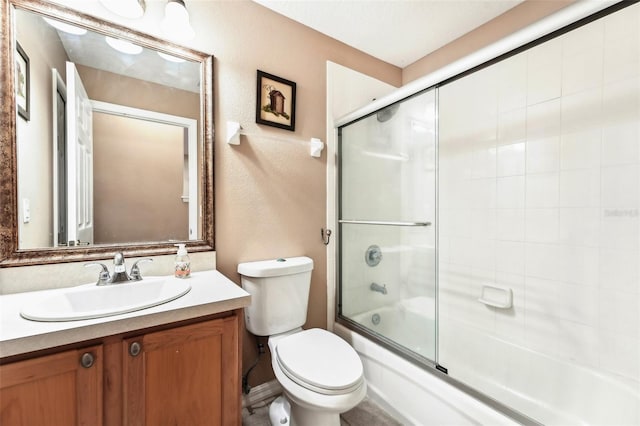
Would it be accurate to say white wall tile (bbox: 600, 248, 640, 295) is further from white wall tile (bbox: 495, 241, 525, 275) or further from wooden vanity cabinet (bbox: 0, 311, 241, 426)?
wooden vanity cabinet (bbox: 0, 311, 241, 426)

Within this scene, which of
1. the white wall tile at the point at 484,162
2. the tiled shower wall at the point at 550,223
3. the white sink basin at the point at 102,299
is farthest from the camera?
the white wall tile at the point at 484,162

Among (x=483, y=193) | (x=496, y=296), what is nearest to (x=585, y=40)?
(x=483, y=193)

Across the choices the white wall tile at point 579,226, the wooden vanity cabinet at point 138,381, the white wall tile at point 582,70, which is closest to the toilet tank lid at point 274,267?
the wooden vanity cabinet at point 138,381

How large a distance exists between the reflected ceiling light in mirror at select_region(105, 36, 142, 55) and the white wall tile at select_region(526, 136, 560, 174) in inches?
83.5

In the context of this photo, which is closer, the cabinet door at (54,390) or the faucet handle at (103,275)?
the cabinet door at (54,390)

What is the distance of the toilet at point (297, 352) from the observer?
43.3 inches

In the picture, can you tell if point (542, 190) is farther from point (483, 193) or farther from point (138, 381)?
point (138, 381)

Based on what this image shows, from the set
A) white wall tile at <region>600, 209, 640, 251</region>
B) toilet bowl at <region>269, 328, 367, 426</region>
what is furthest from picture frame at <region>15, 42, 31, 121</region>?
white wall tile at <region>600, 209, 640, 251</region>

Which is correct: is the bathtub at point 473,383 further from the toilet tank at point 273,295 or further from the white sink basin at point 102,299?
the white sink basin at point 102,299

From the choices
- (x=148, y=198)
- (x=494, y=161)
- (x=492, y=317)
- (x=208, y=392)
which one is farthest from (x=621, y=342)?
(x=148, y=198)

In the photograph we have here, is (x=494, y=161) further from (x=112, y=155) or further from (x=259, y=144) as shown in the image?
(x=112, y=155)

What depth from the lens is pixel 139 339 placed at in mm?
886

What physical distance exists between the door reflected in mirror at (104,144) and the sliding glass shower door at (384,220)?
1.00 m

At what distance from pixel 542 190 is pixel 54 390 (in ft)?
7.24
